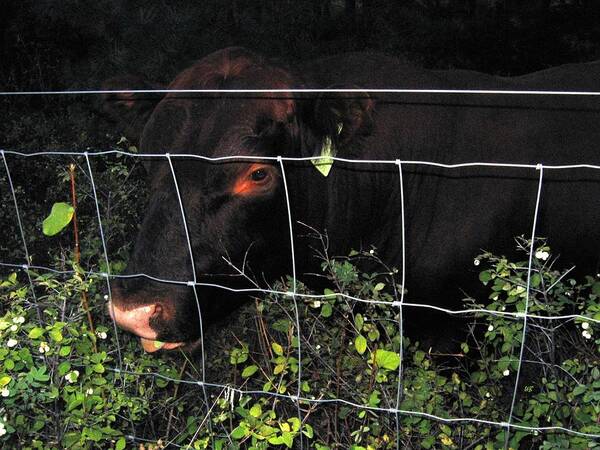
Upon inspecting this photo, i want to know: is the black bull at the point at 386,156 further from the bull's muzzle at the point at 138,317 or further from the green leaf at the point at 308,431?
the green leaf at the point at 308,431

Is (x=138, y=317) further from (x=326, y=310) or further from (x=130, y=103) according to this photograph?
(x=130, y=103)

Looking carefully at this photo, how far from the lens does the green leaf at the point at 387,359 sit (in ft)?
7.55

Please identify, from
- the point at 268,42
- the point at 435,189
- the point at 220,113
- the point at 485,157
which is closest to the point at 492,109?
the point at 485,157

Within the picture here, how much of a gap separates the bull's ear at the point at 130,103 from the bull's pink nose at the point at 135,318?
126 centimetres

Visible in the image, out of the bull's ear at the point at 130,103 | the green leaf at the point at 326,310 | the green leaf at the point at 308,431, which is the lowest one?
the green leaf at the point at 308,431

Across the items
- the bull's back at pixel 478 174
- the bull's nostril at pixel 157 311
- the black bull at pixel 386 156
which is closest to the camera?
the bull's nostril at pixel 157 311

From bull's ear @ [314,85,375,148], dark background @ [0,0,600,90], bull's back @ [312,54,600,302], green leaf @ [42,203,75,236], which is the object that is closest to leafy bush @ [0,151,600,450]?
green leaf @ [42,203,75,236]

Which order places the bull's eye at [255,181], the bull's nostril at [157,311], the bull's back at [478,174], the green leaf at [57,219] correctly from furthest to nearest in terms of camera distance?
the bull's back at [478,174], the bull's eye at [255,181], the bull's nostril at [157,311], the green leaf at [57,219]

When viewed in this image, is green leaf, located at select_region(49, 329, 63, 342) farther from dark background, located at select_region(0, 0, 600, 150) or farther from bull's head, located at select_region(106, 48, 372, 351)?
dark background, located at select_region(0, 0, 600, 150)

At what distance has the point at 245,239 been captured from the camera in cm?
313

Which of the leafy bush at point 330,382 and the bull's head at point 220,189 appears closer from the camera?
the leafy bush at point 330,382

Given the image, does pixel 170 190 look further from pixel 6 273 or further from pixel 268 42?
pixel 268 42

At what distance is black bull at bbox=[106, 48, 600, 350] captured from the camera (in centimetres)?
315

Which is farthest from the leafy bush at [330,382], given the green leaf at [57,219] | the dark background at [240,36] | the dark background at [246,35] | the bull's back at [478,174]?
the dark background at [246,35]
